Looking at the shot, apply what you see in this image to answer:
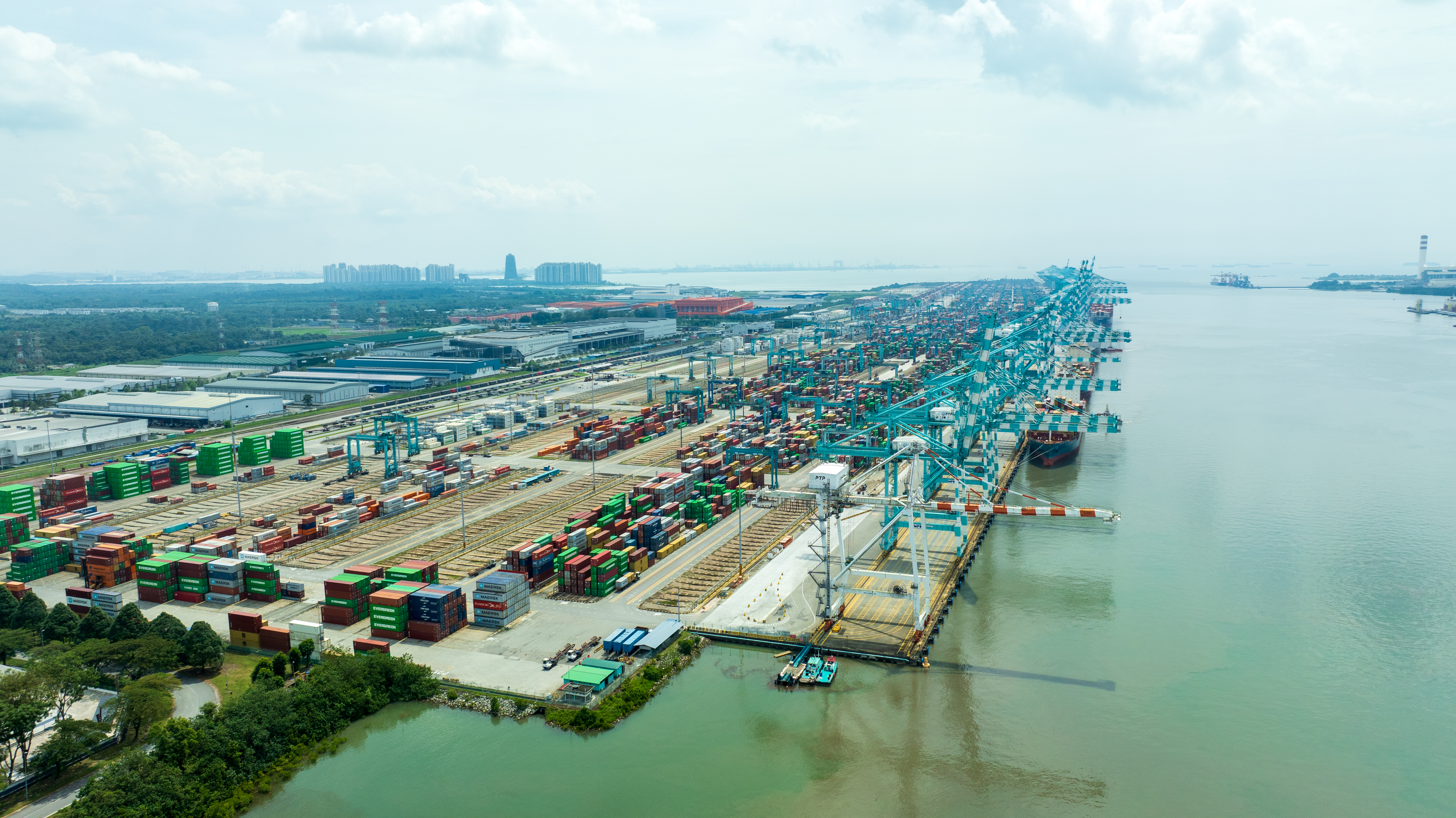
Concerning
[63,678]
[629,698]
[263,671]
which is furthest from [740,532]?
[63,678]

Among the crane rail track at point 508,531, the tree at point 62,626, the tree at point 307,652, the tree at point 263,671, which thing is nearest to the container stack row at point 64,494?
the tree at point 62,626

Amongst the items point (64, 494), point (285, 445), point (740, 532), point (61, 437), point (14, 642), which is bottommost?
point (14, 642)

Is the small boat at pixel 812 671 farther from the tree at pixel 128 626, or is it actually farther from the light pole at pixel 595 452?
the light pole at pixel 595 452

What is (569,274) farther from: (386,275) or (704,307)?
(704,307)

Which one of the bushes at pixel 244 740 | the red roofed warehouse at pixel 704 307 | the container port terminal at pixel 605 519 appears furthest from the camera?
the red roofed warehouse at pixel 704 307

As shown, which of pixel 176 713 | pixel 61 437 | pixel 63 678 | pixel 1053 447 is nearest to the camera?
pixel 63 678

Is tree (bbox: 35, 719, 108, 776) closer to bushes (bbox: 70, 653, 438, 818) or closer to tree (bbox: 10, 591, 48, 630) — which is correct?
bushes (bbox: 70, 653, 438, 818)
